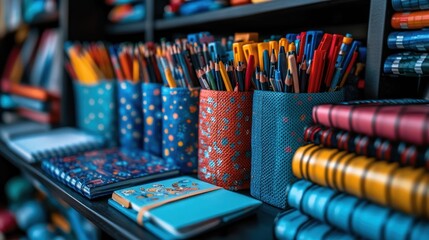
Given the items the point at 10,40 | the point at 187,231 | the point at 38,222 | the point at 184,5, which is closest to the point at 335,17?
the point at 184,5

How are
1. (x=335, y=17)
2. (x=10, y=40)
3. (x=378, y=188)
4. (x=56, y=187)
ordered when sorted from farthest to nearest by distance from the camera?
(x=10, y=40) → (x=335, y=17) → (x=56, y=187) → (x=378, y=188)

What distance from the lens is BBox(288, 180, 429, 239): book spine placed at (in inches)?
15.4

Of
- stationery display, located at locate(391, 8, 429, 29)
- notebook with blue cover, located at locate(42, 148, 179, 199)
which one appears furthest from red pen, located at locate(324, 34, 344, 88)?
notebook with blue cover, located at locate(42, 148, 179, 199)

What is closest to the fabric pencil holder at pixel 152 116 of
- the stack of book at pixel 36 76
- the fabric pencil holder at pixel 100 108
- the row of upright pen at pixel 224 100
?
the row of upright pen at pixel 224 100

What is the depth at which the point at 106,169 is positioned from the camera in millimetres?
768

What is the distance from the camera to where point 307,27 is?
3.23 ft

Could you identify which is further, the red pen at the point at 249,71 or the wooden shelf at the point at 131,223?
the red pen at the point at 249,71

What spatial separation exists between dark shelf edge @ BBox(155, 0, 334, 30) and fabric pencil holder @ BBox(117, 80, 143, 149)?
22cm

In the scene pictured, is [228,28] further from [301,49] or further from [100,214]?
[100,214]

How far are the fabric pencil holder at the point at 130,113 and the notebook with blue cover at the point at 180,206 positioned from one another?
0.32 metres

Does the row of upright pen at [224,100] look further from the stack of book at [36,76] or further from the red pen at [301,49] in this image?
the stack of book at [36,76]

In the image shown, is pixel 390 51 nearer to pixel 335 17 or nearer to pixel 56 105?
pixel 335 17

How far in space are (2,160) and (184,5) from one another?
44.9 inches

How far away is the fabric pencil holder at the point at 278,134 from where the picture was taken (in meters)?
0.58
